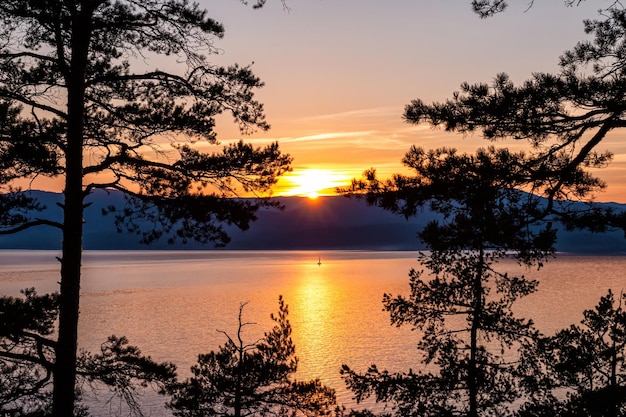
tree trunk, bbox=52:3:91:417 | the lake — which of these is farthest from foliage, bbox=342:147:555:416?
the lake

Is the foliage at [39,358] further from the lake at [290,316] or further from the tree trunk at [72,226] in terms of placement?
the lake at [290,316]

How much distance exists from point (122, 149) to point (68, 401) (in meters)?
3.67

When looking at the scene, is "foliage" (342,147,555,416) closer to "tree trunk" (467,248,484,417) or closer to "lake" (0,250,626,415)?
"tree trunk" (467,248,484,417)

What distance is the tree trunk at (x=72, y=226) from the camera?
26.0 ft

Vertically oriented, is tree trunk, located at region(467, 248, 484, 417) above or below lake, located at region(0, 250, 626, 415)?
above

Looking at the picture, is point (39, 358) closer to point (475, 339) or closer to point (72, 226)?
point (72, 226)

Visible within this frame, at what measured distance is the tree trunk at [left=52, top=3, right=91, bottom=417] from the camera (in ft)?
26.0

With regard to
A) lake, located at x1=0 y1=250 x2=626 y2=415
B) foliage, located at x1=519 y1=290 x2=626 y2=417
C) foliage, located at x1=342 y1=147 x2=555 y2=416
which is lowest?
lake, located at x1=0 y1=250 x2=626 y2=415

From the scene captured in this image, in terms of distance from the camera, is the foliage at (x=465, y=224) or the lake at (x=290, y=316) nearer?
the foliage at (x=465, y=224)

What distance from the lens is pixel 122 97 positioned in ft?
31.7

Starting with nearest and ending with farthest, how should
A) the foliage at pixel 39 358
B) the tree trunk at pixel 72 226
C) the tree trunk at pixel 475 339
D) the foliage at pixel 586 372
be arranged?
the tree trunk at pixel 72 226, the foliage at pixel 586 372, the foliage at pixel 39 358, the tree trunk at pixel 475 339

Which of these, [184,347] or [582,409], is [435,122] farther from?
Result: [184,347]

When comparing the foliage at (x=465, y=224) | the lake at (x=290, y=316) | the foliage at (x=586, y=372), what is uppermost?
the foliage at (x=465, y=224)

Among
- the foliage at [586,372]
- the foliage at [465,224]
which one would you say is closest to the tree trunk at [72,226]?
the foliage at [465,224]
